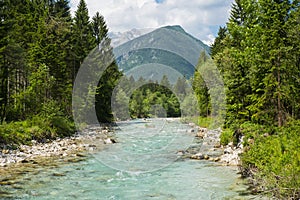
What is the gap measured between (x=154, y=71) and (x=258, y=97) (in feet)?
247

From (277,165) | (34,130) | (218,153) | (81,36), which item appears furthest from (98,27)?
(277,165)

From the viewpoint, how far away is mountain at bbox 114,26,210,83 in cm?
5981

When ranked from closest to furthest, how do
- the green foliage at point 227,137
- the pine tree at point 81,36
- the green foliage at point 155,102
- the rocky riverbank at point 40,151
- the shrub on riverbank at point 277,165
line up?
the shrub on riverbank at point 277,165, the rocky riverbank at point 40,151, the green foliage at point 227,137, the pine tree at point 81,36, the green foliage at point 155,102

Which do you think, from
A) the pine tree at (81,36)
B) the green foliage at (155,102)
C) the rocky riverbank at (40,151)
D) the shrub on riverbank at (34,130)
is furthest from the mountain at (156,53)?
the rocky riverbank at (40,151)

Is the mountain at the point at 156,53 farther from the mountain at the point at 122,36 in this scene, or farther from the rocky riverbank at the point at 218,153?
the rocky riverbank at the point at 218,153

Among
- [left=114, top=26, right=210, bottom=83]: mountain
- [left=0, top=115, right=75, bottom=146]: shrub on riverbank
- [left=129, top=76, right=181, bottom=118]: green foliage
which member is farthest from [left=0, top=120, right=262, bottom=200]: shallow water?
[left=129, top=76, right=181, bottom=118]: green foliage

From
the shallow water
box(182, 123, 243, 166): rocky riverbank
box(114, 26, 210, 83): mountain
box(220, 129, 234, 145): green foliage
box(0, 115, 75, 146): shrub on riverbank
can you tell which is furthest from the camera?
box(114, 26, 210, 83): mountain

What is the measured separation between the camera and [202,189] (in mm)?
12000

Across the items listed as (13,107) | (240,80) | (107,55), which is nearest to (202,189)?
(240,80)

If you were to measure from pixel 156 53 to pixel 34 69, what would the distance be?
144 feet

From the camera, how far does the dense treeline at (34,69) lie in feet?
79.0

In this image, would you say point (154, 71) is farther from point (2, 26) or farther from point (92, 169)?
point (92, 169)

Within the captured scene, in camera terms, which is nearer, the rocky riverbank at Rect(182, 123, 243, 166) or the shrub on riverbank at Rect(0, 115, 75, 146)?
the rocky riverbank at Rect(182, 123, 243, 166)

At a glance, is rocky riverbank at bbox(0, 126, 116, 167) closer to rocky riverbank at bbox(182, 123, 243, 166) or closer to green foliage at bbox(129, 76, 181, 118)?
rocky riverbank at bbox(182, 123, 243, 166)
